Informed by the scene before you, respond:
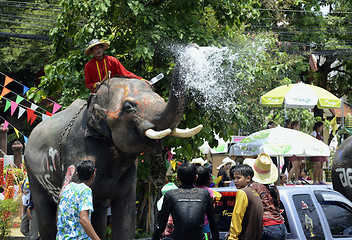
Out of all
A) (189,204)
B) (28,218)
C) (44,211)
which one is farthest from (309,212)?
(28,218)

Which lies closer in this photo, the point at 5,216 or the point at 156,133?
the point at 156,133

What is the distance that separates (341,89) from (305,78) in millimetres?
3893

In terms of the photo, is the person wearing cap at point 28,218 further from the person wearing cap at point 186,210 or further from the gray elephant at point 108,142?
the person wearing cap at point 186,210

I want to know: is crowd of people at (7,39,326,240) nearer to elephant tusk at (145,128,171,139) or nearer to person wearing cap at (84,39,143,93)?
person wearing cap at (84,39,143,93)

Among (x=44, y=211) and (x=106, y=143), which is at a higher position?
(x=106, y=143)

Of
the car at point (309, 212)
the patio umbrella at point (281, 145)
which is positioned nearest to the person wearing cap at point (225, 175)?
the patio umbrella at point (281, 145)

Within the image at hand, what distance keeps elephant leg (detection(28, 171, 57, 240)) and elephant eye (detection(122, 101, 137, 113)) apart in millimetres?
1876

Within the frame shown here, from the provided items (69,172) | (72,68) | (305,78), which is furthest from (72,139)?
(305,78)

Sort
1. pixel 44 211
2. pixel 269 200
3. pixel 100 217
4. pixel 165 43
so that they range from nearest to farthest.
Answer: pixel 269 200
pixel 100 217
pixel 44 211
pixel 165 43

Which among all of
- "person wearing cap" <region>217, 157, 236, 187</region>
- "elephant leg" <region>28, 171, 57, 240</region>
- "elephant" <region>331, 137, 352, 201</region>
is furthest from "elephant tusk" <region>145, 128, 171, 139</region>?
"person wearing cap" <region>217, 157, 236, 187</region>

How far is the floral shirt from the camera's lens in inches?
206

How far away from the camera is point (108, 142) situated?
6.83 metres

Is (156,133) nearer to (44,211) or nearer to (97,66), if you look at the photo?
(97,66)

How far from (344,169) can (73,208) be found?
4385 mm
